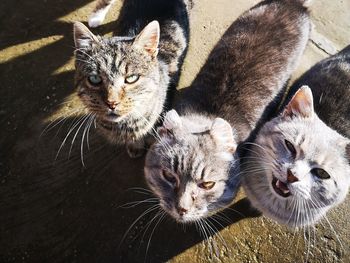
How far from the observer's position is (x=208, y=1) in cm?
429

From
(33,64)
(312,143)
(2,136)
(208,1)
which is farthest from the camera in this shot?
(208,1)

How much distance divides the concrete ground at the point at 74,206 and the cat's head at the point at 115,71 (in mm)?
759

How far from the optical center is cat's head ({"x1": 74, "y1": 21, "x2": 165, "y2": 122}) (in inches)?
99.3

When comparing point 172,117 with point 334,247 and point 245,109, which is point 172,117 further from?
point 334,247

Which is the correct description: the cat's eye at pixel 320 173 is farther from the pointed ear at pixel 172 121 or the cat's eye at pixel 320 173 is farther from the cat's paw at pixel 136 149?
the cat's paw at pixel 136 149

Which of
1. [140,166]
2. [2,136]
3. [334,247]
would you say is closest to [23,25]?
[2,136]

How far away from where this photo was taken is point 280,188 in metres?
2.37

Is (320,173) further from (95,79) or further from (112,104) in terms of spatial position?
(95,79)

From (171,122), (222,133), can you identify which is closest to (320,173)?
(222,133)

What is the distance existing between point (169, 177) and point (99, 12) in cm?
237

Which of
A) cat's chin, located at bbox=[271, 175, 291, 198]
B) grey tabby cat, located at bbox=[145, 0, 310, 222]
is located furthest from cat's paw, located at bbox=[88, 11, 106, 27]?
cat's chin, located at bbox=[271, 175, 291, 198]

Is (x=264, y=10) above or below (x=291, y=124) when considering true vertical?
above

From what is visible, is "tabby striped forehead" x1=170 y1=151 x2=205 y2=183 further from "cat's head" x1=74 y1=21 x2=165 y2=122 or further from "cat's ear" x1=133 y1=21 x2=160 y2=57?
"cat's ear" x1=133 y1=21 x2=160 y2=57

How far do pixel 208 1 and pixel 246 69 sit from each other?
1725 mm
